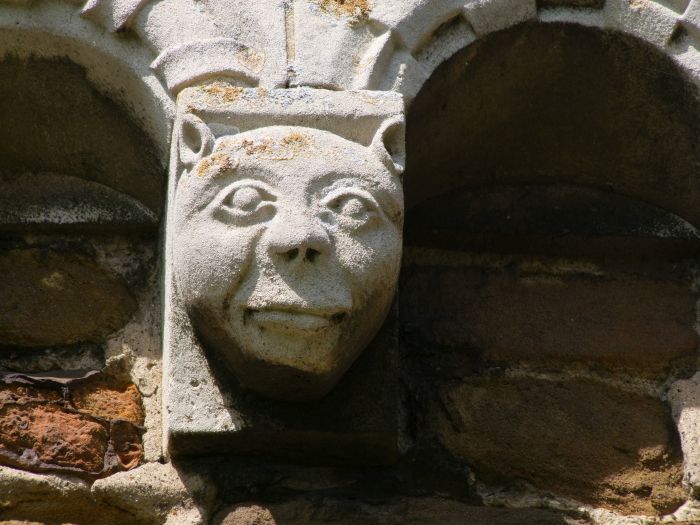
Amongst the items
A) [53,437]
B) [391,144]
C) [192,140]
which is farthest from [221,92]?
[53,437]

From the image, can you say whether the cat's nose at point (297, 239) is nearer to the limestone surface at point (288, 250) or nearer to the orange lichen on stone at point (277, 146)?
the limestone surface at point (288, 250)

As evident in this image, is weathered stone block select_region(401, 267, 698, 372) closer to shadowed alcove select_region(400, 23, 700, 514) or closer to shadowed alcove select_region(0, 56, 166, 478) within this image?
shadowed alcove select_region(400, 23, 700, 514)

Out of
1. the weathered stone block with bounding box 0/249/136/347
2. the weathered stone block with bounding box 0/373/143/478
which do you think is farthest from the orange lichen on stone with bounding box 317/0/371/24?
the weathered stone block with bounding box 0/373/143/478

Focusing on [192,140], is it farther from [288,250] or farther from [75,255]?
→ [75,255]

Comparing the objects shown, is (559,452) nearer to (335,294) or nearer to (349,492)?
(349,492)

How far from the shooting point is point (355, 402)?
2355 millimetres

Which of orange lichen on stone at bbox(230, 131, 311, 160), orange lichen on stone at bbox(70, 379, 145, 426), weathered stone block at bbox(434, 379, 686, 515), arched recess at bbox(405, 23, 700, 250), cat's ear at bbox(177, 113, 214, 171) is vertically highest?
arched recess at bbox(405, 23, 700, 250)

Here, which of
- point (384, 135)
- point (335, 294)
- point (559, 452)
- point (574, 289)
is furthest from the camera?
point (574, 289)

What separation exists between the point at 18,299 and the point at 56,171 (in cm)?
23

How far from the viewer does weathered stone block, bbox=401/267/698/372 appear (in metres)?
2.61

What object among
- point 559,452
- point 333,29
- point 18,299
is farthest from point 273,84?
point 559,452

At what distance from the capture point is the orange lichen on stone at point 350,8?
2461 mm

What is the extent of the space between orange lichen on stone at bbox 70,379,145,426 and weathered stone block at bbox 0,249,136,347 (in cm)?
10

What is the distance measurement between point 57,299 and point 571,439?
0.86 meters
